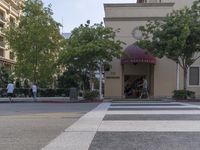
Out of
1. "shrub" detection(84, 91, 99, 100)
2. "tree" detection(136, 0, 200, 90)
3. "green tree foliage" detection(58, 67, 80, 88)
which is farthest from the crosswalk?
"green tree foliage" detection(58, 67, 80, 88)

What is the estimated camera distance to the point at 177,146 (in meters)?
9.09

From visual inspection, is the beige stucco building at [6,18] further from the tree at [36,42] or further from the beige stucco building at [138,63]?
the beige stucco building at [138,63]

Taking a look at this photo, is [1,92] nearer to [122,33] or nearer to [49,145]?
[122,33]

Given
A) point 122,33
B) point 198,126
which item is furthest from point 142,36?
point 198,126

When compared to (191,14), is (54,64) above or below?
below

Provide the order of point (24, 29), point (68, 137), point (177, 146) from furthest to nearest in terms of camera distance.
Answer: point (24, 29) < point (68, 137) < point (177, 146)

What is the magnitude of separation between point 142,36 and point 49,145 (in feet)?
95.0

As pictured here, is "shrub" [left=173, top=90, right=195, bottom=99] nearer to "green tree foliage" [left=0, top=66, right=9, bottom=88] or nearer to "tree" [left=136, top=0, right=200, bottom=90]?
"tree" [left=136, top=0, right=200, bottom=90]

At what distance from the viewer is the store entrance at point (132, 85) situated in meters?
38.7

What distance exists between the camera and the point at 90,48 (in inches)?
1280

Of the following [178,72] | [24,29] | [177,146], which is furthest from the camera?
[24,29]

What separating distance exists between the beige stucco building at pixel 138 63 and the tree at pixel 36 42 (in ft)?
18.6

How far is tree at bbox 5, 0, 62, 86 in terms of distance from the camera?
39.8m

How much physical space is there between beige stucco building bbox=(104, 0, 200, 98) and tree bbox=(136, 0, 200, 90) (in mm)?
3469
